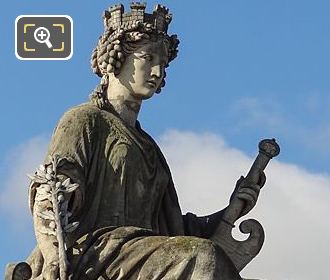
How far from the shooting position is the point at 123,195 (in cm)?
1809

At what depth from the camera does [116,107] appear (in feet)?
61.1

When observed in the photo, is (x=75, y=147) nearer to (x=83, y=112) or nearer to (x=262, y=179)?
(x=83, y=112)

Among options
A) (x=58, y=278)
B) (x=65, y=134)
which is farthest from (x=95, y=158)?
(x=58, y=278)

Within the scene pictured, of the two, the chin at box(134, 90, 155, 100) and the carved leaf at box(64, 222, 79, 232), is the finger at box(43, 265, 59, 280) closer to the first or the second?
the carved leaf at box(64, 222, 79, 232)

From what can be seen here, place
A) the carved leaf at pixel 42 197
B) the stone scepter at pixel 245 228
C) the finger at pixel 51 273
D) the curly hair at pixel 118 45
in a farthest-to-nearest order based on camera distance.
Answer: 1. the stone scepter at pixel 245 228
2. the curly hair at pixel 118 45
3. the carved leaf at pixel 42 197
4. the finger at pixel 51 273

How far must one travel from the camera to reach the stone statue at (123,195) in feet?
56.5

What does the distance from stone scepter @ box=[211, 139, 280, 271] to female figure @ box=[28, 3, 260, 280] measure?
0.31 ft

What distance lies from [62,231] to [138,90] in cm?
191

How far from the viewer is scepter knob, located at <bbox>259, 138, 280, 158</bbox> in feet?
61.4

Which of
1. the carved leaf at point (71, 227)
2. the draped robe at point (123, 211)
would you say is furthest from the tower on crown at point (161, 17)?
the carved leaf at point (71, 227)

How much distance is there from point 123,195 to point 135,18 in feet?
5.51

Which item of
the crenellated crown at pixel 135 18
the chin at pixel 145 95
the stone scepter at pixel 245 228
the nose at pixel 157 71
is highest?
the crenellated crown at pixel 135 18

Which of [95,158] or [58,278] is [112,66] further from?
[58,278]

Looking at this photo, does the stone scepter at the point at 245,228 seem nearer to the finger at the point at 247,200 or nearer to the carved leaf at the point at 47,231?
the finger at the point at 247,200
